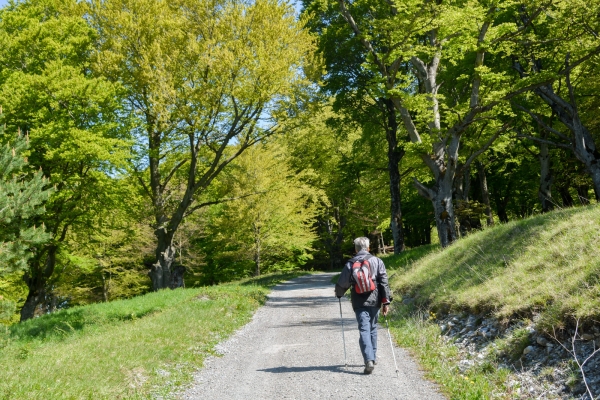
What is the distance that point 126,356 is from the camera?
27.4 ft

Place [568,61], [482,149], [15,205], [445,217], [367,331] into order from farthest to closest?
[568,61], [445,217], [482,149], [15,205], [367,331]

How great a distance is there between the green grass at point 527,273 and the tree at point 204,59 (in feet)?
32.0

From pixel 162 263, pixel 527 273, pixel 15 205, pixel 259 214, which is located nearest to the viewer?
pixel 527 273

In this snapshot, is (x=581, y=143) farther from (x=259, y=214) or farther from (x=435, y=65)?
(x=259, y=214)

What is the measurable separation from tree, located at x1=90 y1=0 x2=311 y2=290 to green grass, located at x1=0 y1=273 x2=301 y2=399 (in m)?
7.33

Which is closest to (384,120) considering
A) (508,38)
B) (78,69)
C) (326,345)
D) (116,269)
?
(508,38)

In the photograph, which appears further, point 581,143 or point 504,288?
point 581,143

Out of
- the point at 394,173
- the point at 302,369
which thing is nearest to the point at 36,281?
the point at 394,173

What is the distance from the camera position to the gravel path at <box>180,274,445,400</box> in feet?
20.9

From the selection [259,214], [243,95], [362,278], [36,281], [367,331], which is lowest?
[367,331]

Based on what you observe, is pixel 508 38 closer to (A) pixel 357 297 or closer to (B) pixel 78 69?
(A) pixel 357 297

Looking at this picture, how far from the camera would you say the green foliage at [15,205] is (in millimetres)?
12734

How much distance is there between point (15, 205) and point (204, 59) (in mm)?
8480

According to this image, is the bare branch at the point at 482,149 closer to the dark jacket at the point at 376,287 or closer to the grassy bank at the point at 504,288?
the grassy bank at the point at 504,288
